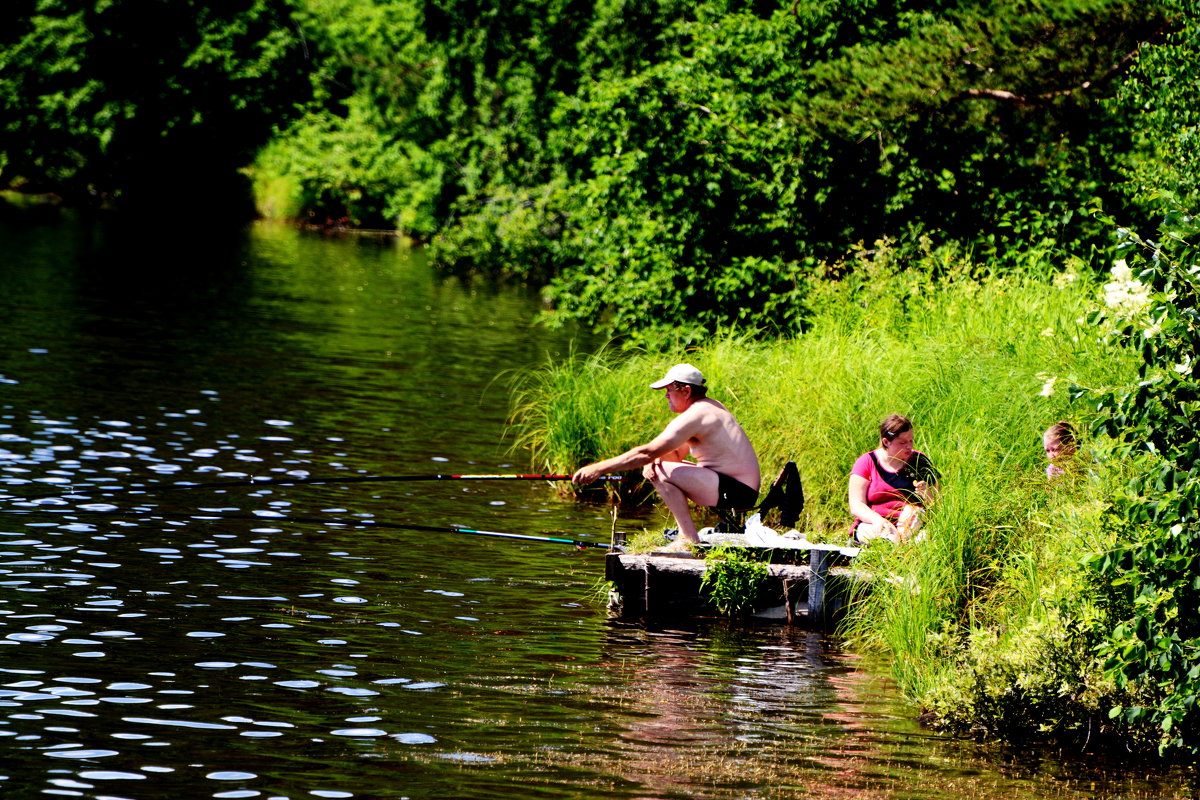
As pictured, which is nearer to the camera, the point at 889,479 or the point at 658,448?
the point at 658,448

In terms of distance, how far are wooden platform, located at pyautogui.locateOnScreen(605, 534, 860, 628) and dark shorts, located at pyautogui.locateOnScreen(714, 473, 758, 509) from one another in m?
0.68

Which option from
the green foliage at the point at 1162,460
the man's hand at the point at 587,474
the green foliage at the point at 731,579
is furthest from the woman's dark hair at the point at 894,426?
the green foliage at the point at 1162,460

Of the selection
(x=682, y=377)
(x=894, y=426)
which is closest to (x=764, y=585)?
(x=894, y=426)

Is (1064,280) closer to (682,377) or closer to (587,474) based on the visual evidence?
(682,377)

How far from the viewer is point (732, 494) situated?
11.0 metres

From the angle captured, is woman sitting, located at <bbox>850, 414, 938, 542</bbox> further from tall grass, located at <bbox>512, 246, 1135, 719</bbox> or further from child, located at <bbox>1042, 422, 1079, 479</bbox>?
child, located at <bbox>1042, 422, 1079, 479</bbox>

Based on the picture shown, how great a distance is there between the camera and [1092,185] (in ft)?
58.1

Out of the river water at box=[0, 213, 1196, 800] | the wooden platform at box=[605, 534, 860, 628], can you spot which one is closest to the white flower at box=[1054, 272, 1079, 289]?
the river water at box=[0, 213, 1196, 800]

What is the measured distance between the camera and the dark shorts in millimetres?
10930

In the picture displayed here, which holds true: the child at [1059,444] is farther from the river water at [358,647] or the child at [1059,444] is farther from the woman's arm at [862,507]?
the river water at [358,647]

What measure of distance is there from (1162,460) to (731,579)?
3.67m

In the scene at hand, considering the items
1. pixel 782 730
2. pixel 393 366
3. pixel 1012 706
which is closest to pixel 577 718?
pixel 782 730

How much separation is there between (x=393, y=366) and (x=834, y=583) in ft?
41.1

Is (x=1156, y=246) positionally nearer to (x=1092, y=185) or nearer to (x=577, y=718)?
(x=577, y=718)
